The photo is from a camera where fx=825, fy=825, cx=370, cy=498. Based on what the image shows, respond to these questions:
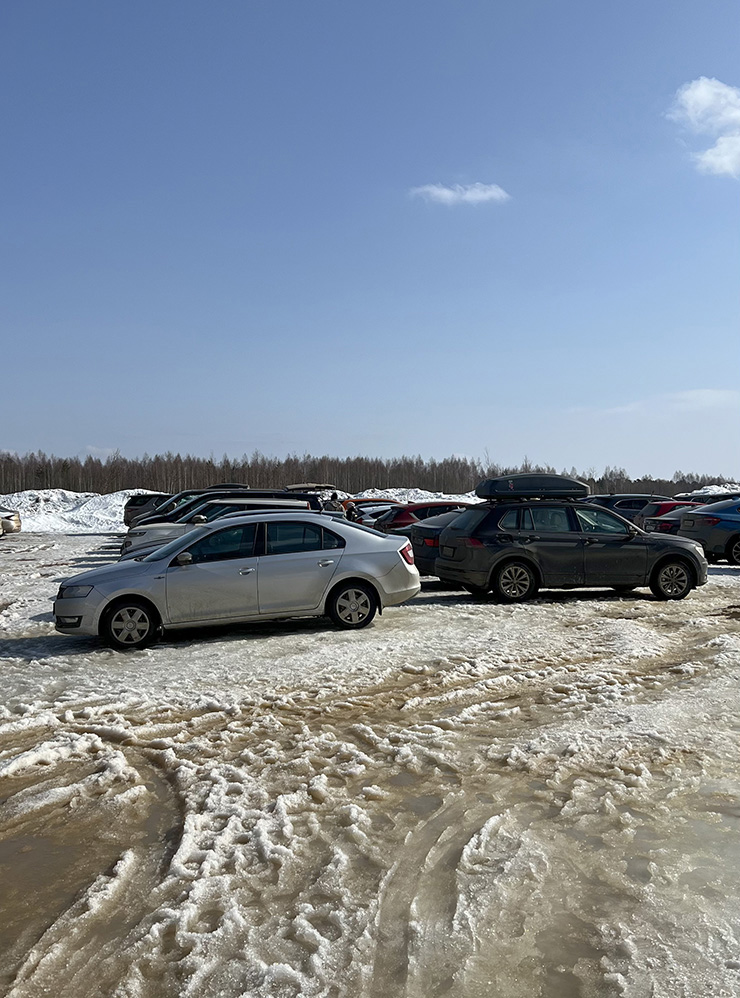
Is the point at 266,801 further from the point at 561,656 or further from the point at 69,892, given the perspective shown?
the point at 561,656

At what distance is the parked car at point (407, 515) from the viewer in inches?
797

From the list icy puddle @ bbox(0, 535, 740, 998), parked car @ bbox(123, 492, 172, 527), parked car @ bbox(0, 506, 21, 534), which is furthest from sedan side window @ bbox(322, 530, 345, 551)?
parked car @ bbox(0, 506, 21, 534)

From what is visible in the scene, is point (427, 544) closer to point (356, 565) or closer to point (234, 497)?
point (356, 565)

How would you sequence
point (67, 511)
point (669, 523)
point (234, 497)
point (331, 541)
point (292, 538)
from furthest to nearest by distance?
1. point (67, 511)
2. point (669, 523)
3. point (234, 497)
4. point (331, 541)
5. point (292, 538)

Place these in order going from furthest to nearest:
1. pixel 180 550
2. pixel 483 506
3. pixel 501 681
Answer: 1. pixel 483 506
2. pixel 180 550
3. pixel 501 681

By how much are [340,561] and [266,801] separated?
19.0 ft

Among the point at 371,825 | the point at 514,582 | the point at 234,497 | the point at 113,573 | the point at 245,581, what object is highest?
the point at 234,497

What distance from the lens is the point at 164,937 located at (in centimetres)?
360

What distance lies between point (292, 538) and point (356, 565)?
36.0 inches

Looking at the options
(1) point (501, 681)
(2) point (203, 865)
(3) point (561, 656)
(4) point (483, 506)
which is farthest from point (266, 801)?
(4) point (483, 506)

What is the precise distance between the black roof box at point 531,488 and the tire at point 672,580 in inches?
76.2

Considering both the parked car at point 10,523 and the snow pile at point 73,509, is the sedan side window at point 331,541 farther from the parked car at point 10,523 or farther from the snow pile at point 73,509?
the snow pile at point 73,509

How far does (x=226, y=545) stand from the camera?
34.7 ft

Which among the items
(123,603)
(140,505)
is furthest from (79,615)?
(140,505)
